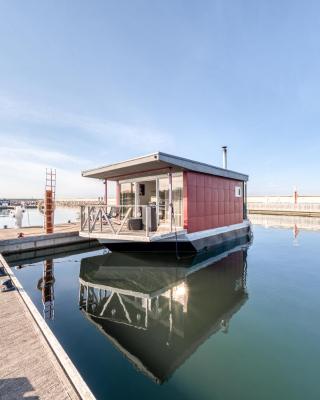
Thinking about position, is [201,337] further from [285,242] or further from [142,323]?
[285,242]

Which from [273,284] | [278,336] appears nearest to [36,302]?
[278,336]

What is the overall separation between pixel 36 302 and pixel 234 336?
4572 millimetres

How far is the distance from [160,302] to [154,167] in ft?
19.3

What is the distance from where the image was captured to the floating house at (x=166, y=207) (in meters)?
8.63

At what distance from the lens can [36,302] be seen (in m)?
5.76

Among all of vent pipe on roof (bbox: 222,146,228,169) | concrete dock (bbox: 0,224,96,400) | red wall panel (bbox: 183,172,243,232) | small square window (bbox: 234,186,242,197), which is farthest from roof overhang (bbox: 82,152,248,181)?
concrete dock (bbox: 0,224,96,400)

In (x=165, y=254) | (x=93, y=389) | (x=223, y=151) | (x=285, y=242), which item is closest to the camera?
(x=93, y=389)

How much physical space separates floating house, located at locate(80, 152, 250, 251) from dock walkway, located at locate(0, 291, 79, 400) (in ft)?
14.2

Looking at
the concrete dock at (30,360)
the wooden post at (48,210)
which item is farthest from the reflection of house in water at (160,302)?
the wooden post at (48,210)

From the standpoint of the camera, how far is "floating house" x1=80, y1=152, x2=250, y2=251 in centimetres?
863

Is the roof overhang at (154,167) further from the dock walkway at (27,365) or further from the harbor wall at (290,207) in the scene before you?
the harbor wall at (290,207)

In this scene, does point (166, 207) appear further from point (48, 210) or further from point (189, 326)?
point (189, 326)

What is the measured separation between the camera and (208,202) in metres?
11.3

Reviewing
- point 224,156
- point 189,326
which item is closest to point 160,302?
point 189,326
